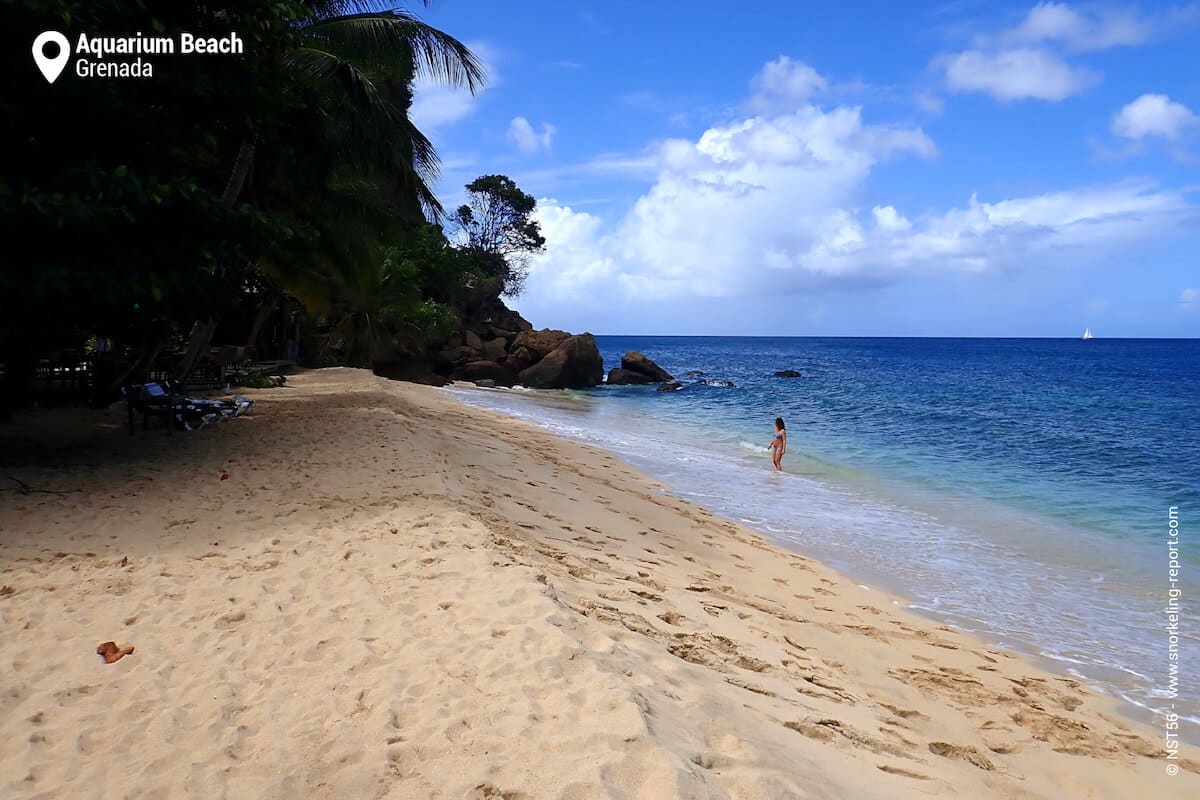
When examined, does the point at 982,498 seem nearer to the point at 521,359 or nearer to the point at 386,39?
the point at 386,39

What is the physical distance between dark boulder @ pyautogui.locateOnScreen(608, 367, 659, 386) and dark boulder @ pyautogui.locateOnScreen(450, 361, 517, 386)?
6736 millimetres

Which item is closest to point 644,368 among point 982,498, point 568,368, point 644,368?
point 644,368

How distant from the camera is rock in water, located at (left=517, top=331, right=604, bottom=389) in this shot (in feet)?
123

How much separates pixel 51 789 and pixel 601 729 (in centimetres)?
219

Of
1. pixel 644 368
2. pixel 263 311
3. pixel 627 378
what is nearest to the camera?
pixel 263 311

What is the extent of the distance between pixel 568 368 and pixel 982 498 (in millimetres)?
26797

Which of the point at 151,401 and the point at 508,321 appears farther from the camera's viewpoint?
the point at 508,321

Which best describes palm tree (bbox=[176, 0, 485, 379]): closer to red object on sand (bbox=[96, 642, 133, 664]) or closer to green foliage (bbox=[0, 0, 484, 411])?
green foliage (bbox=[0, 0, 484, 411])

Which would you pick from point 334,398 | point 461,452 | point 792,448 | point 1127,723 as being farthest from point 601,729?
point 792,448

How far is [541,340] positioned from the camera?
1565 inches

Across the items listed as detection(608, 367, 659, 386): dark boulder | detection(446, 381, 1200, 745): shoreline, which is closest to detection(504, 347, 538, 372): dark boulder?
detection(608, 367, 659, 386): dark boulder

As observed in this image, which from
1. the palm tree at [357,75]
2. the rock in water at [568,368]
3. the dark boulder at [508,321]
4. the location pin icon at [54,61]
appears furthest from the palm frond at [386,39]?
the dark boulder at [508,321]

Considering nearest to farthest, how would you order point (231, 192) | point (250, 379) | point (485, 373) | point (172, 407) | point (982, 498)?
point (172, 407)
point (231, 192)
point (982, 498)
point (250, 379)
point (485, 373)

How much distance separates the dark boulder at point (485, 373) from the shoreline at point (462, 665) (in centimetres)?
2947
